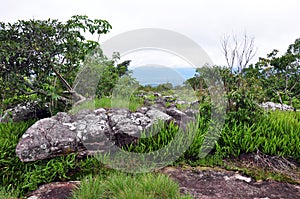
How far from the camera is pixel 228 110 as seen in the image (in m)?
4.77

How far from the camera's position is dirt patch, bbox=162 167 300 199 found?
3174 millimetres

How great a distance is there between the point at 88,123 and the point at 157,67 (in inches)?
49.8

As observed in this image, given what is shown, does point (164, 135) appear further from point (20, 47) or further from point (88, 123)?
point (20, 47)

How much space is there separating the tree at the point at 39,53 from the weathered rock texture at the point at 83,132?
28.7 inches

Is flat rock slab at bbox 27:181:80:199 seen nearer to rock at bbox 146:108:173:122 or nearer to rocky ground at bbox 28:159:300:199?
rocky ground at bbox 28:159:300:199

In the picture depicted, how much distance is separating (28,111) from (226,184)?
3.69 m

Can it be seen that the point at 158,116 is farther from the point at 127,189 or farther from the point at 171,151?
the point at 127,189

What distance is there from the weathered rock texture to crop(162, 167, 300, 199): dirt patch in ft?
2.55

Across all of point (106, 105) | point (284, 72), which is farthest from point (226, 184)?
point (284, 72)

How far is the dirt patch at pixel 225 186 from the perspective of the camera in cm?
317

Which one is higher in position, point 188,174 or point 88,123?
point 88,123

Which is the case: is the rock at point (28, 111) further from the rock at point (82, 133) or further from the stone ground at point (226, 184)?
the stone ground at point (226, 184)

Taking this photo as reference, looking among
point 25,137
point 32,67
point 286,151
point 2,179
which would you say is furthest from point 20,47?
point 286,151

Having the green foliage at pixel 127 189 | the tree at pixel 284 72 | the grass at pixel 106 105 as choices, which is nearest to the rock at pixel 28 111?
the grass at pixel 106 105
